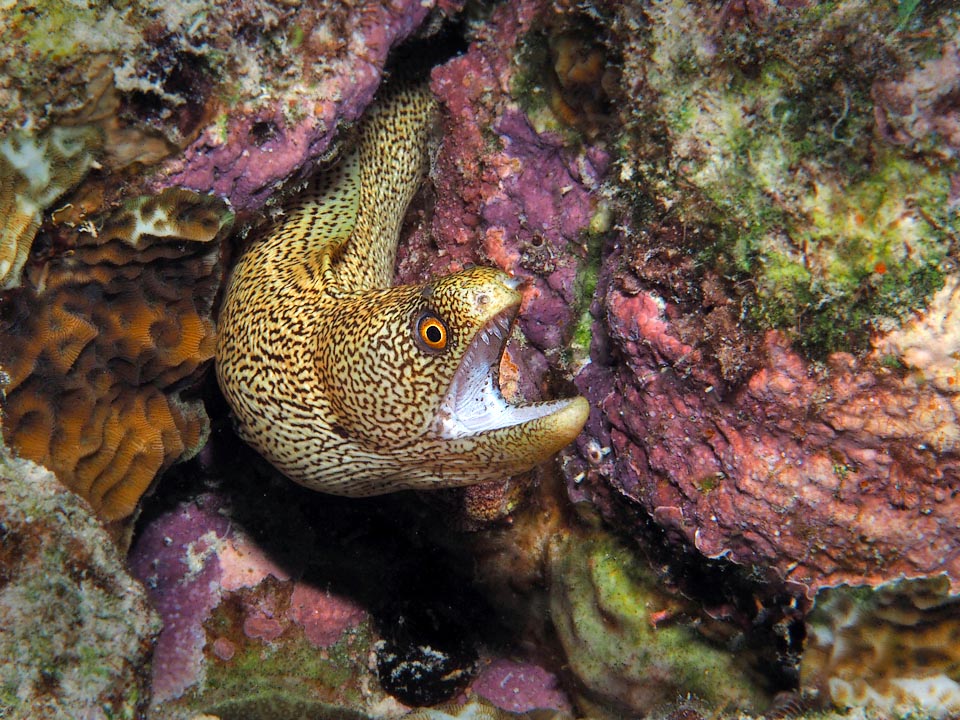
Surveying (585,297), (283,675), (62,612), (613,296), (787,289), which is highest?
(787,289)

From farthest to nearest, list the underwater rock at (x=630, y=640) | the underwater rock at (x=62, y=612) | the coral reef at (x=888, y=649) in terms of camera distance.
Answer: the underwater rock at (x=630, y=640) → the coral reef at (x=888, y=649) → the underwater rock at (x=62, y=612)

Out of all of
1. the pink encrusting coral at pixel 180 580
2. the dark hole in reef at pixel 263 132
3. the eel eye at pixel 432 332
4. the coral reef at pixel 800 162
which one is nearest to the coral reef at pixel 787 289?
the coral reef at pixel 800 162

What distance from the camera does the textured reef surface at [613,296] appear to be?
2.36 metres

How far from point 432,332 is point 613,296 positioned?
101 centimetres

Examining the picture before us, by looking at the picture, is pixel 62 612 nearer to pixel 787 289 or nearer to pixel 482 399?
pixel 482 399

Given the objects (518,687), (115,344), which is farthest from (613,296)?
(518,687)

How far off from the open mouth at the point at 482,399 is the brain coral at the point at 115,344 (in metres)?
1.43

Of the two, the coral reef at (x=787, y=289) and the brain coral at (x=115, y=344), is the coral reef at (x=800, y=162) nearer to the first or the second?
the coral reef at (x=787, y=289)

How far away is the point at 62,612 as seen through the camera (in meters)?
2.44

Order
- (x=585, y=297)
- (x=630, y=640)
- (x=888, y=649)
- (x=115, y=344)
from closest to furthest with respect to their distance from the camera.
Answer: (x=888, y=649) < (x=115, y=344) < (x=585, y=297) < (x=630, y=640)

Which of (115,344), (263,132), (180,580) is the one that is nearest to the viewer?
(263,132)

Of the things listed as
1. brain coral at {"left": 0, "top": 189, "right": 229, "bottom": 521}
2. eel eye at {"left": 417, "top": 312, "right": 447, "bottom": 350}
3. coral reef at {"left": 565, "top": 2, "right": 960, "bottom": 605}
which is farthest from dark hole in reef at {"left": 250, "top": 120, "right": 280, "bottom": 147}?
coral reef at {"left": 565, "top": 2, "right": 960, "bottom": 605}

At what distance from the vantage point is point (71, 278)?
2760mm

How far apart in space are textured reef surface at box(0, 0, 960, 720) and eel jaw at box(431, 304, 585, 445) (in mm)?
665
